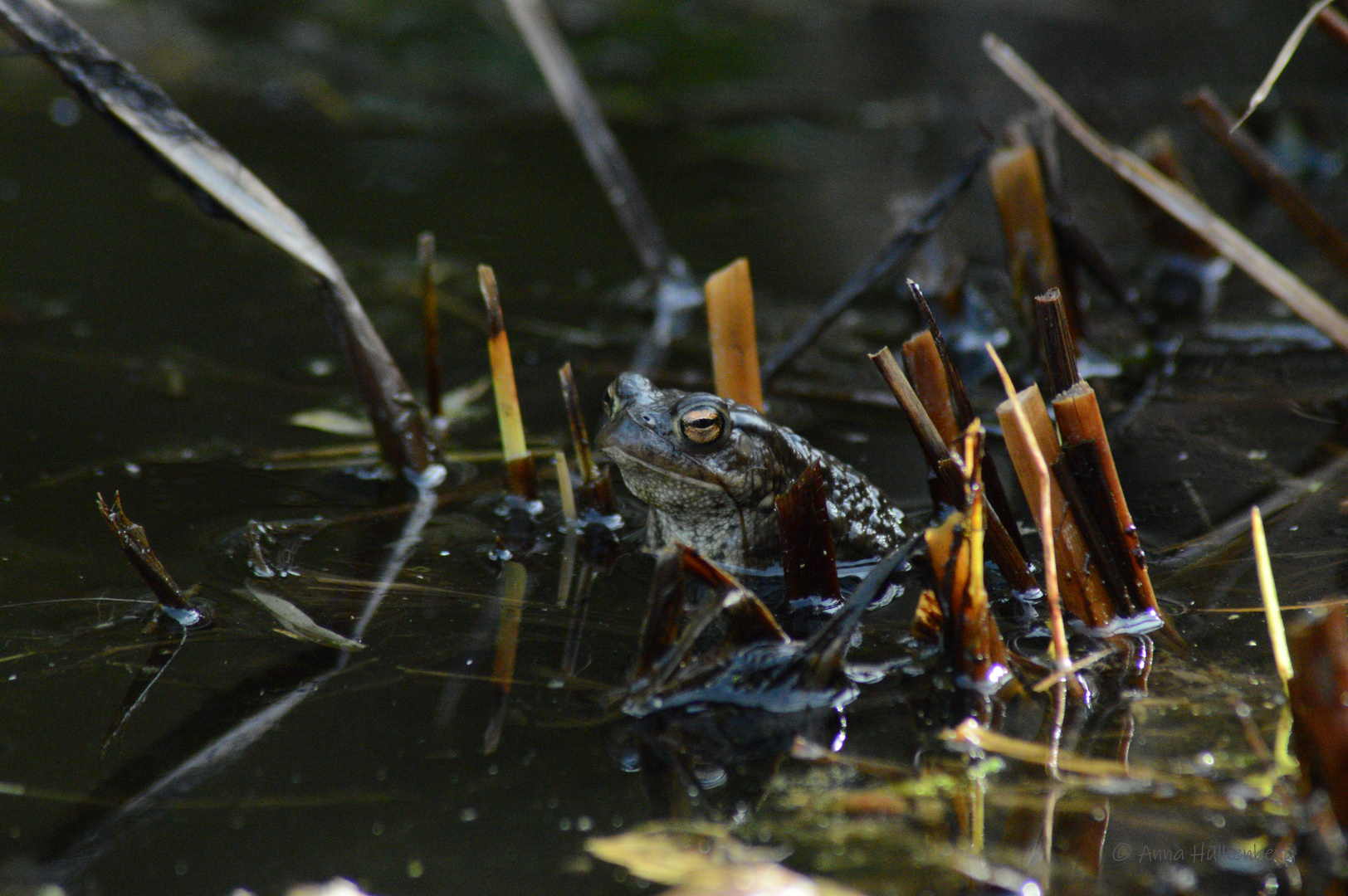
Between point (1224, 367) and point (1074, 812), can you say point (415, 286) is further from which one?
point (1074, 812)

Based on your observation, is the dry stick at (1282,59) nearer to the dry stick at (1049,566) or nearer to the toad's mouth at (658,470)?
the dry stick at (1049,566)

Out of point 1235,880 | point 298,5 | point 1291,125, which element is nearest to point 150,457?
point 1235,880

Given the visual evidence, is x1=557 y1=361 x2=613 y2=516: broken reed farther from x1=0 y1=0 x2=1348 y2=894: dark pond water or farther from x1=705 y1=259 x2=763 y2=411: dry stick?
x1=705 y1=259 x2=763 y2=411: dry stick

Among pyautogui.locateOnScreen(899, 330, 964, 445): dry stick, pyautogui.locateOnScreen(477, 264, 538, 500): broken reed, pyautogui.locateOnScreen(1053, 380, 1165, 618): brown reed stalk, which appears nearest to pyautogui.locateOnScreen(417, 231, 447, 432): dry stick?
pyautogui.locateOnScreen(477, 264, 538, 500): broken reed

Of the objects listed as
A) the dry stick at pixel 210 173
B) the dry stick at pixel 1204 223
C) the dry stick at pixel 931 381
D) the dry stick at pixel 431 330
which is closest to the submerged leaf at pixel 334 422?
the dry stick at pixel 431 330

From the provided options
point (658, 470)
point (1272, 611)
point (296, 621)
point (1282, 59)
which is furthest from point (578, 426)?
point (1282, 59)
